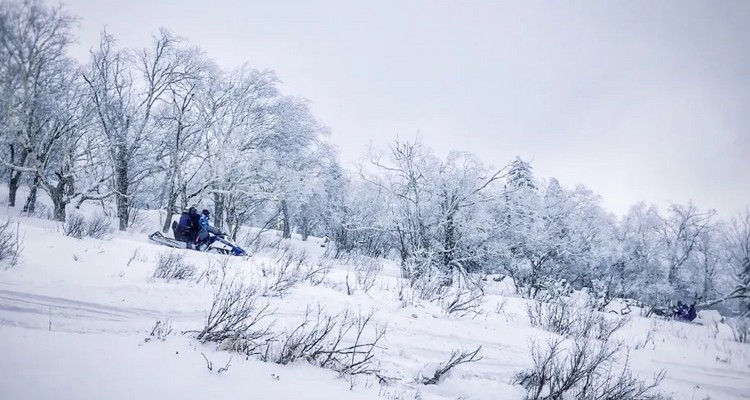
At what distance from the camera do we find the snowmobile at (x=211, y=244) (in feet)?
36.6

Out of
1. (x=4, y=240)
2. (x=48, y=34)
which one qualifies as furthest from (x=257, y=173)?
(x=48, y=34)

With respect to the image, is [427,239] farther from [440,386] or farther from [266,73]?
[266,73]

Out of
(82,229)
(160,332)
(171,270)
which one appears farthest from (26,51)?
(82,229)

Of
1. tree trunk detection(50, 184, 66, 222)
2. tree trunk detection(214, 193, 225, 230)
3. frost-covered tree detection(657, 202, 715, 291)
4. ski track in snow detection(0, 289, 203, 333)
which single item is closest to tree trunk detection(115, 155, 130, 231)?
tree trunk detection(50, 184, 66, 222)

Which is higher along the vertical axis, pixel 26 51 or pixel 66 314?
pixel 26 51

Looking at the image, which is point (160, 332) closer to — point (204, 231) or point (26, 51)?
point (26, 51)

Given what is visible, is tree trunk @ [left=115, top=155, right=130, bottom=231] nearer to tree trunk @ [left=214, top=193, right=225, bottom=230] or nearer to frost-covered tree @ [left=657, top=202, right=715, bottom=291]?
tree trunk @ [left=214, top=193, right=225, bottom=230]

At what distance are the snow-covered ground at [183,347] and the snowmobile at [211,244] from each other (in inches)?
138

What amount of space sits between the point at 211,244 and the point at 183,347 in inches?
352

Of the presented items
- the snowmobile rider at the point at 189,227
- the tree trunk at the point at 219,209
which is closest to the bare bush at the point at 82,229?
the snowmobile rider at the point at 189,227

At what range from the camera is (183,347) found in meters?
3.34

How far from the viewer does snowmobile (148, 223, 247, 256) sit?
11.2 meters

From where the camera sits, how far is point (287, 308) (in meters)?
5.32

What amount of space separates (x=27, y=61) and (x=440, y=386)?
548cm
